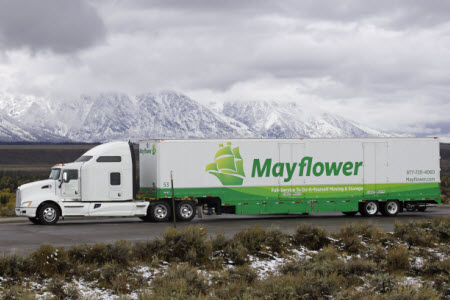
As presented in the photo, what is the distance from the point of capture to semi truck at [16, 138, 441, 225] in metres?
26.8

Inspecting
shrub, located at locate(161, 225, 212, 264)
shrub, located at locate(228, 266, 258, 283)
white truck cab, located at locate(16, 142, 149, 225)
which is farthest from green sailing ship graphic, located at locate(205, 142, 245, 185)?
shrub, located at locate(228, 266, 258, 283)

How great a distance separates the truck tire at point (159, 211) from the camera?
89.0 ft

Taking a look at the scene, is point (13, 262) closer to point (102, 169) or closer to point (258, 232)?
point (258, 232)

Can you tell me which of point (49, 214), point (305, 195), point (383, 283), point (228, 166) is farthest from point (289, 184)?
point (383, 283)

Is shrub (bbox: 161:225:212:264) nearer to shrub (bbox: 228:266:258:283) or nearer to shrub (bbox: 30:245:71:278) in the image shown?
shrub (bbox: 228:266:258:283)

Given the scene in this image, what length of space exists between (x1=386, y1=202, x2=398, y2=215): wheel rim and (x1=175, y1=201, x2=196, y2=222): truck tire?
341 inches

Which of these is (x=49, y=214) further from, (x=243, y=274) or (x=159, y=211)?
(x=243, y=274)

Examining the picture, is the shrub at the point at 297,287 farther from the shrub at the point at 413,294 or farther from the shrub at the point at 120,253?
the shrub at the point at 120,253

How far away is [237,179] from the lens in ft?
91.1

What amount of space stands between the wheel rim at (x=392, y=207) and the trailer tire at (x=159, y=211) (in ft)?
31.3

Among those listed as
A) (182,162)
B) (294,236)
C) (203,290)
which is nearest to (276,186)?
(182,162)

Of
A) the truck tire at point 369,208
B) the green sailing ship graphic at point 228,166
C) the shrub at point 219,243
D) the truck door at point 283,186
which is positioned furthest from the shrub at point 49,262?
the truck tire at point 369,208

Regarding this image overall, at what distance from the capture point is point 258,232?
1844cm

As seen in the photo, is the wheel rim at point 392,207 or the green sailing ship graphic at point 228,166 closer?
the green sailing ship graphic at point 228,166
